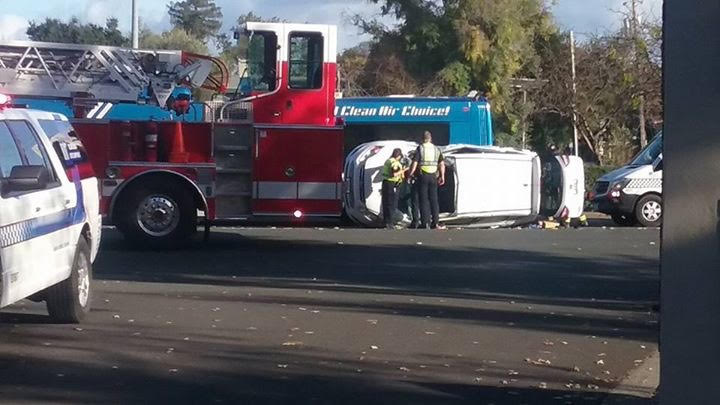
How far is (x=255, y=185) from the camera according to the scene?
60.8 feet

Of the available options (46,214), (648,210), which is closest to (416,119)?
(648,210)

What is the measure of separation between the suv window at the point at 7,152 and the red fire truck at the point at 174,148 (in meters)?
7.55

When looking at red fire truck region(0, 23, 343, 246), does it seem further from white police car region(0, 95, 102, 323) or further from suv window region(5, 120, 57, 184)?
suv window region(5, 120, 57, 184)

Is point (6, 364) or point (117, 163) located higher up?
point (117, 163)

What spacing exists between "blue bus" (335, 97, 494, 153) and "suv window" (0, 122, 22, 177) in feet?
55.4

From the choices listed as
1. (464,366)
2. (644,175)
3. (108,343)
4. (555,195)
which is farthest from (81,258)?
(644,175)

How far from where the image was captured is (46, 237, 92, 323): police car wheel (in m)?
11.4

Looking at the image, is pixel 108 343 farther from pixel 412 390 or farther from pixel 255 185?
pixel 255 185

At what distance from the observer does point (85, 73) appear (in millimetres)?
19531

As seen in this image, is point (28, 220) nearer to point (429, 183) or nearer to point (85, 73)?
point (85, 73)

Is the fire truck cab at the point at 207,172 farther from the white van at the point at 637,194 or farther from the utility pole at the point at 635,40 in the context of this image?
the utility pole at the point at 635,40

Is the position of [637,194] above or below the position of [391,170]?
below

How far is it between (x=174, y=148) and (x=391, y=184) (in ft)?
17.9

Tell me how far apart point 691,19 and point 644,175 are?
20.5 m
